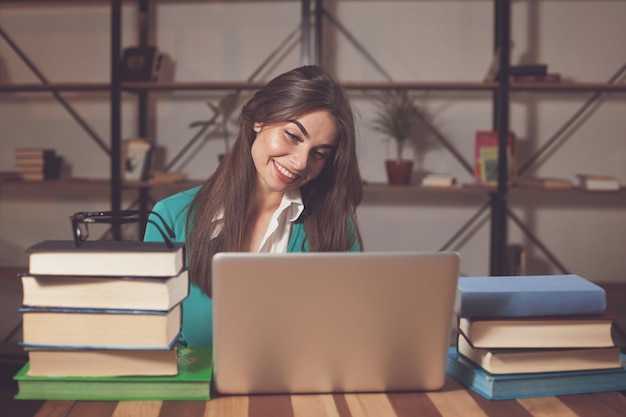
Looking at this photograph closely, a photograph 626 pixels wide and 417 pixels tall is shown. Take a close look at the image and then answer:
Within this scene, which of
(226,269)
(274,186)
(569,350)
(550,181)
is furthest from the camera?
(550,181)

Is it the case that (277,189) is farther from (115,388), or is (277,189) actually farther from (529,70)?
(529,70)

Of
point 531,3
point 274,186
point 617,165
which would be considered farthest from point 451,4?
point 274,186

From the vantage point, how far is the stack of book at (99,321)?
100 cm

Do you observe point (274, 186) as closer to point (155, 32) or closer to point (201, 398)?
point (201, 398)

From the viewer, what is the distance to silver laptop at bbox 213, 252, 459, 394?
0.98 m

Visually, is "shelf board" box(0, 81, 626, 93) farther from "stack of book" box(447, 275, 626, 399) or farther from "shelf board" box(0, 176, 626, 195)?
"stack of book" box(447, 275, 626, 399)

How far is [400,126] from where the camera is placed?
315 centimetres

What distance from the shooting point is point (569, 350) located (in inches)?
44.1

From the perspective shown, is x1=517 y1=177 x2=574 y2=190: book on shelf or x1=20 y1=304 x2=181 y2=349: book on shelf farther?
x1=517 y1=177 x2=574 y2=190: book on shelf

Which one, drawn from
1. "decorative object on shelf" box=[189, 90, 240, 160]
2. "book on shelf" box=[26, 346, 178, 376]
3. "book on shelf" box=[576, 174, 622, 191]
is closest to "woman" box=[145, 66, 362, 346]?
"book on shelf" box=[26, 346, 178, 376]

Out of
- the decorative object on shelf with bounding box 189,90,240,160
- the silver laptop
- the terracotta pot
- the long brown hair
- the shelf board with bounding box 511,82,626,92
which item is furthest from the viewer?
the decorative object on shelf with bounding box 189,90,240,160

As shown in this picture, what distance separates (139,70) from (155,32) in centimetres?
31

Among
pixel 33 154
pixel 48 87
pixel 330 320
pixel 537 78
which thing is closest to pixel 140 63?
pixel 48 87

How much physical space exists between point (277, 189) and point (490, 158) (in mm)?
1690
